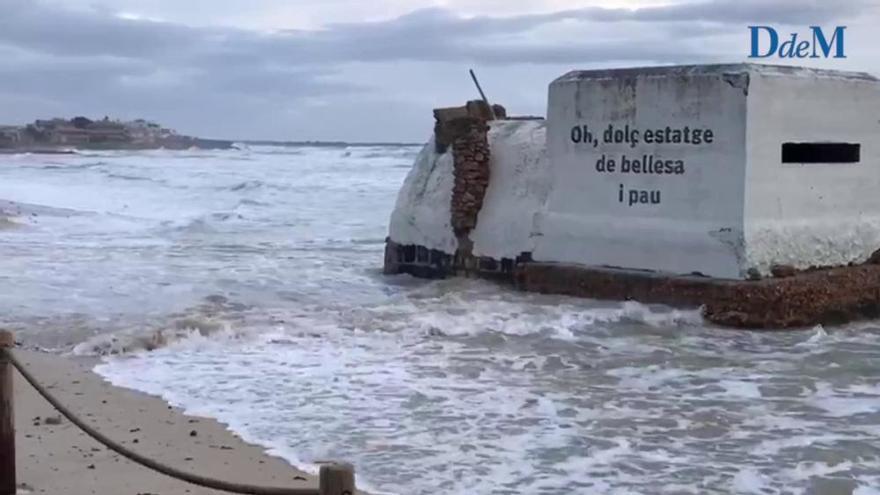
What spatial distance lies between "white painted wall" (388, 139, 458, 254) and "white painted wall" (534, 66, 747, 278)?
5.48 ft

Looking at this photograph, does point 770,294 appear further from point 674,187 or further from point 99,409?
point 99,409

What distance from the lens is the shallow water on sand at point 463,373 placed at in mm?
6496

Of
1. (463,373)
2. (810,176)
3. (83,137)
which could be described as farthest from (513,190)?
(83,137)

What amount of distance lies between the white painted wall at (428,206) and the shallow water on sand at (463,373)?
64cm

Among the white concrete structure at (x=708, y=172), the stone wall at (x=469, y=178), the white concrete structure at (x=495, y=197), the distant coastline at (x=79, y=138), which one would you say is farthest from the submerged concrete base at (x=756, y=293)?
the distant coastline at (x=79, y=138)

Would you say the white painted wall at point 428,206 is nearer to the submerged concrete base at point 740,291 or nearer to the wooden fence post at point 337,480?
the submerged concrete base at point 740,291

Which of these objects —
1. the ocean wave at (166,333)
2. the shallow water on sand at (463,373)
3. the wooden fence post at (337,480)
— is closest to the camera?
the wooden fence post at (337,480)

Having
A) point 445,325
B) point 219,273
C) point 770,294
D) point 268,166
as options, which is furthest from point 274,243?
point 268,166

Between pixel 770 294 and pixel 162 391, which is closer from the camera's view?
pixel 162 391

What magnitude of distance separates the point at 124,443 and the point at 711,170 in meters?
6.44

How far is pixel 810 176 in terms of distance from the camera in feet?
37.9

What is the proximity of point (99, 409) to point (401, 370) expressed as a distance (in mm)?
2269

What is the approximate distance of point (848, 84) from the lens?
38.7ft

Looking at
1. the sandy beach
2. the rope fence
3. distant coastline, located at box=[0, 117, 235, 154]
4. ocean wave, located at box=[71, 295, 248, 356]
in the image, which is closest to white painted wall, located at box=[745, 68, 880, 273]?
ocean wave, located at box=[71, 295, 248, 356]
